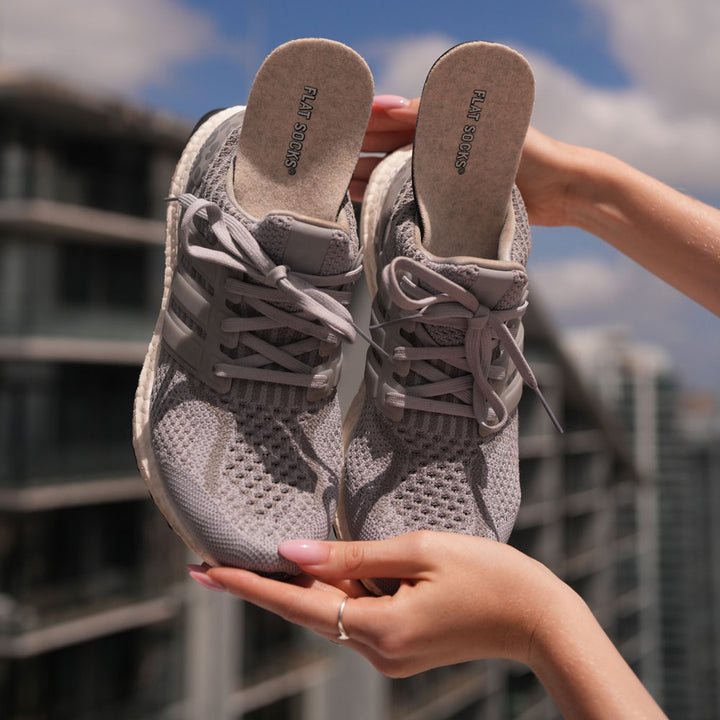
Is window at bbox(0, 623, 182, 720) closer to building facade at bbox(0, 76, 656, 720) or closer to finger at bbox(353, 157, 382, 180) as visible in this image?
building facade at bbox(0, 76, 656, 720)

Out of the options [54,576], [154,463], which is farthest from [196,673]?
[154,463]

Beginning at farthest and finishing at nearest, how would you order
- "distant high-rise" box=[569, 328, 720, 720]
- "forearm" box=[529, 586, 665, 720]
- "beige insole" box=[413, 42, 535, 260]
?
"distant high-rise" box=[569, 328, 720, 720] → "beige insole" box=[413, 42, 535, 260] → "forearm" box=[529, 586, 665, 720]

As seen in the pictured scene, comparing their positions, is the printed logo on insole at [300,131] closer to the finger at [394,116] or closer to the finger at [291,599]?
the finger at [394,116]

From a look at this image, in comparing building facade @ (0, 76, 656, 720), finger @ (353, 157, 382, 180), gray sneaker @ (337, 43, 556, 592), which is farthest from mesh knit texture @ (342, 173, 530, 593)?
building facade @ (0, 76, 656, 720)

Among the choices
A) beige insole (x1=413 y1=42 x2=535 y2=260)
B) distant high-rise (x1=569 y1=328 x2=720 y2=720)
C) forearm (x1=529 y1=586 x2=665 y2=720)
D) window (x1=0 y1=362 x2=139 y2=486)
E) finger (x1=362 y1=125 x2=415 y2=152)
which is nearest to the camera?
forearm (x1=529 y1=586 x2=665 y2=720)

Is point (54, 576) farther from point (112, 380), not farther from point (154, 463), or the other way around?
point (154, 463)

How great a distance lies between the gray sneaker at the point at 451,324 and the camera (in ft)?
1.65

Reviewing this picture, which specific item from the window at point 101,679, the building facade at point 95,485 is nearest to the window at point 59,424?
the building facade at point 95,485

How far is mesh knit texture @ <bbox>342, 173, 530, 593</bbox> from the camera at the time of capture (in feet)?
1.68

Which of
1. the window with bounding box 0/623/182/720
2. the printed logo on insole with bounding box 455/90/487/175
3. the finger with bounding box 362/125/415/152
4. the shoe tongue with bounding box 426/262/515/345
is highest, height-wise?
the finger with bounding box 362/125/415/152

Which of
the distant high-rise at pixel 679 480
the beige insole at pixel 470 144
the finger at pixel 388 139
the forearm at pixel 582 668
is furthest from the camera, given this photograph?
the distant high-rise at pixel 679 480

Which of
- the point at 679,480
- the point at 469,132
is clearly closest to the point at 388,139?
the point at 469,132

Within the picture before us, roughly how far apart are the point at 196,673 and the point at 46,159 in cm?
284

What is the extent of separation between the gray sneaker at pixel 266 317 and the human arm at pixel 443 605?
36mm
